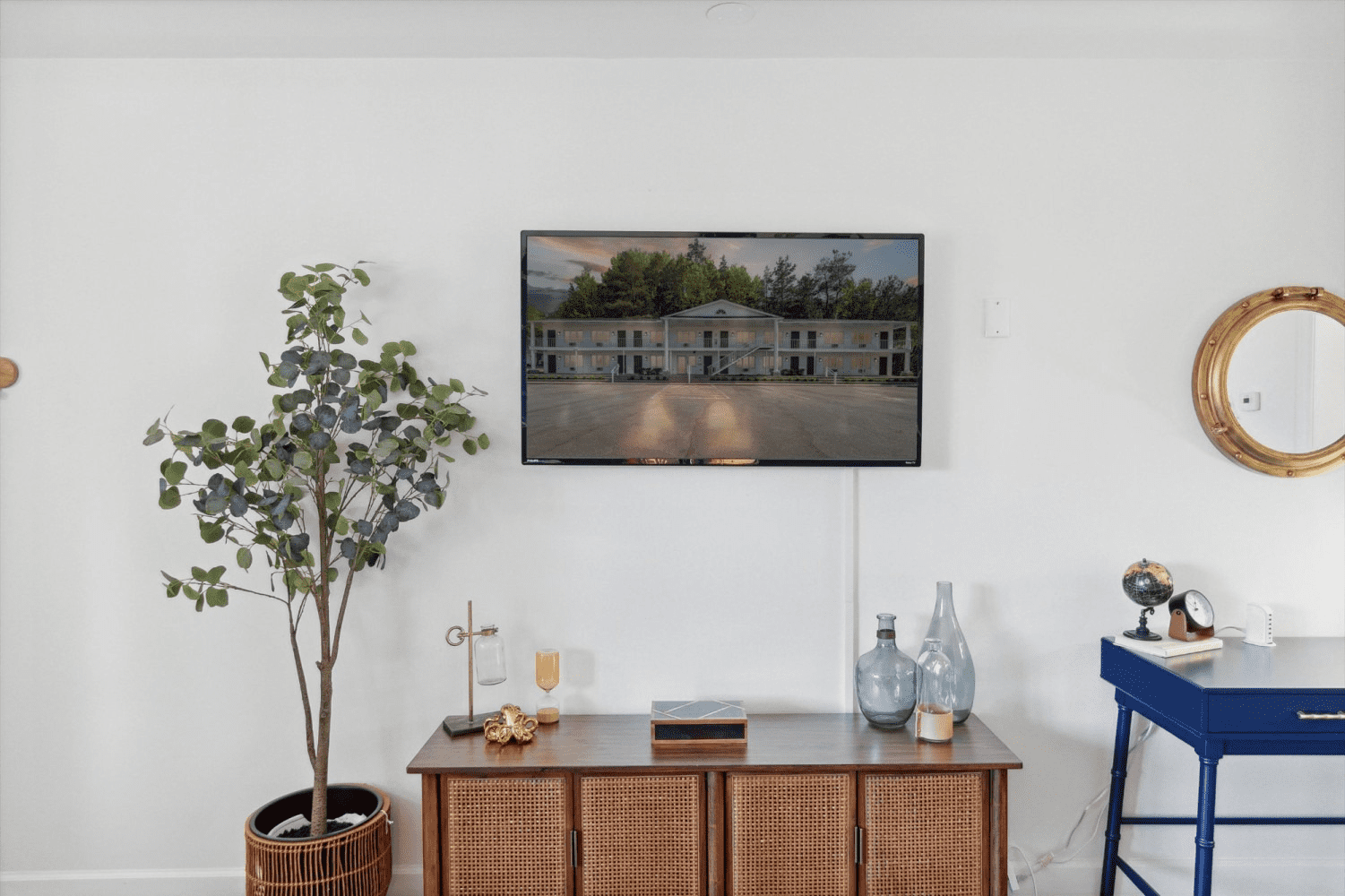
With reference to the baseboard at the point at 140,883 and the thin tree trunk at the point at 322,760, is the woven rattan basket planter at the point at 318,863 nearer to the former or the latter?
the thin tree trunk at the point at 322,760

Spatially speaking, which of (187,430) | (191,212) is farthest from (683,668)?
(191,212)

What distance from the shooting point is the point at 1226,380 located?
2432 mm

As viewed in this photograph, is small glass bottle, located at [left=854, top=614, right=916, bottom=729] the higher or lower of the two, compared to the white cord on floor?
higher

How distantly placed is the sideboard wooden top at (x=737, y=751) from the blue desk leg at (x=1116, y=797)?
1.40 feet

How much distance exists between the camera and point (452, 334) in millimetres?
2445

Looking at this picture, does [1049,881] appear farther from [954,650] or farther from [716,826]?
[716,826]

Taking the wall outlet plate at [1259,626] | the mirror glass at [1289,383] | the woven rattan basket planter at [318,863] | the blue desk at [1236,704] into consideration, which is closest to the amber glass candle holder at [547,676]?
the woven rattan basket planter at [318,863]

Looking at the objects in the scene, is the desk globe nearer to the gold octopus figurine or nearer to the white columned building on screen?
the white columned building on screen

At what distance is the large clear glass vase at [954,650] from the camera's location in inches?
89.9

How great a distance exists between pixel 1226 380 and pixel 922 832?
1588mm

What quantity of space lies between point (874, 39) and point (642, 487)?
1.45 m

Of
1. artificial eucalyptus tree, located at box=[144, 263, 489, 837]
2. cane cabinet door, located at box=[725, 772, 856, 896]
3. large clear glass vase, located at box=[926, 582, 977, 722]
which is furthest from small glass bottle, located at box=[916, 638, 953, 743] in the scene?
artificial eucalyptus tree, located at box=[144, 263, 489, 837]

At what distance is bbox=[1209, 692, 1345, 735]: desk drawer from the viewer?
1.92 m

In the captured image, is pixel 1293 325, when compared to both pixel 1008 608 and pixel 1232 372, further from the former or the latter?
pixel 1008 608
